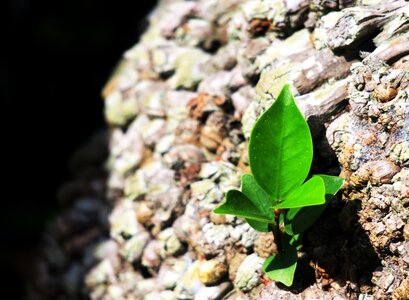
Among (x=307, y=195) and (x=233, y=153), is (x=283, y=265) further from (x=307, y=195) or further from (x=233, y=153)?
(x=233, y=153)

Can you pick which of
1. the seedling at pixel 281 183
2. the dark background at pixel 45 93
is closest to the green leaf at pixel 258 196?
the seedling at pixel 281 183

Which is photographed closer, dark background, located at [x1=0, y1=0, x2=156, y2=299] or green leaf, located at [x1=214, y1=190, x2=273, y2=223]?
green leaf, located at [x1=214, y1=190, x2=273, y2=223]

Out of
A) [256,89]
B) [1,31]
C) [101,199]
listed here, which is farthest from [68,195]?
[256,89]

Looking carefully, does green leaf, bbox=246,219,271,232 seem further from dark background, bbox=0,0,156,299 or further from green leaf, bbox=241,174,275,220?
dark background, bbox=0,0,156,299

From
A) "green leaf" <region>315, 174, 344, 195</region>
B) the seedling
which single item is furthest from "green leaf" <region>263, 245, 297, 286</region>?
"green leaf" <region>315, 174, 344, 195</region>

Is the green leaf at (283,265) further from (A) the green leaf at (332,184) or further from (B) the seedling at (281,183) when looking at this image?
(A) the green leaf at (332,184)

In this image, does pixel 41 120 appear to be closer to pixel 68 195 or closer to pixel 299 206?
pixel 68 195

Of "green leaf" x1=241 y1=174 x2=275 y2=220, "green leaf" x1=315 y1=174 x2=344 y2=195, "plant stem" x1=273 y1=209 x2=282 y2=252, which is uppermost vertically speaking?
"green leaf" x1=315 y1=174 x2=344 y2=195

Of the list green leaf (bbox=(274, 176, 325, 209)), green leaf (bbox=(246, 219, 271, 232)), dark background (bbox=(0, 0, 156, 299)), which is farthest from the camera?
dark background (bbox=(0, 0, 156, 299))
